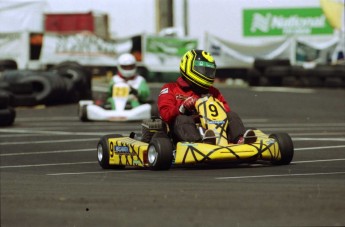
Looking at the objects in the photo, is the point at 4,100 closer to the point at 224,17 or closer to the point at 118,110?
the point at 118,110

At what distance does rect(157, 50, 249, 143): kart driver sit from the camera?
985cm

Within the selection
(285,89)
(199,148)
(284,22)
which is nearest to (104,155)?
(199,148)

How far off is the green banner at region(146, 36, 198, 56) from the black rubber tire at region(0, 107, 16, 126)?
1503cm

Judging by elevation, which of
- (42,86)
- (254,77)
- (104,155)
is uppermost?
(104,155)

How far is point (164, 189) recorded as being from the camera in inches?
286

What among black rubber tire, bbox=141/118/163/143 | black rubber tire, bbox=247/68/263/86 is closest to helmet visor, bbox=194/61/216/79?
black rubber tire, bbox=141/118/163/143

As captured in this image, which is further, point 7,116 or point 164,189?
point 7,116

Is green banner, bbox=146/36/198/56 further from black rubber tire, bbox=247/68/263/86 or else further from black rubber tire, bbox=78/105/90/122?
black rubber tire, bbox=78/105/90/122

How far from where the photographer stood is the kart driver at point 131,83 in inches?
723

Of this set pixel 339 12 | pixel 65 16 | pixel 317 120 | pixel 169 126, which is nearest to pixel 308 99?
pixel 317 120

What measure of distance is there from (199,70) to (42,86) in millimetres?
11939

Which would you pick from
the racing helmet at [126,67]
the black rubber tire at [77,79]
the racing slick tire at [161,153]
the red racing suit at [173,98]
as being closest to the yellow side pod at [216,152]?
the racing slick tire at [161,153]

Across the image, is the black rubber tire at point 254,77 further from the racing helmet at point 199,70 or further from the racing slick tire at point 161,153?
the racing slick tire at point 161,153

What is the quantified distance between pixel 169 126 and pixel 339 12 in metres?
20.8
